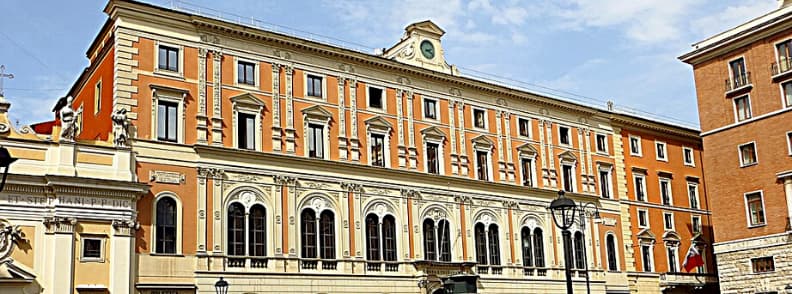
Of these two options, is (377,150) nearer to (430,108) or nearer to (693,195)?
(430,108)

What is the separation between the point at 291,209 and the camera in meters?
37.2

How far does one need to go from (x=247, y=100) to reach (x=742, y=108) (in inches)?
988

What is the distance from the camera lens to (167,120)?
35.1 meters

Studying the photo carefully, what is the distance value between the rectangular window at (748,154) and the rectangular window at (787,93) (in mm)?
2665

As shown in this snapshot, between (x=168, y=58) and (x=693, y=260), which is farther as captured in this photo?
(x=693, y=260)

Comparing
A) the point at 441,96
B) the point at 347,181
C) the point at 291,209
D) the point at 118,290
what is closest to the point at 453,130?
the point at 441,96

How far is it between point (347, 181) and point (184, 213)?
309 inches

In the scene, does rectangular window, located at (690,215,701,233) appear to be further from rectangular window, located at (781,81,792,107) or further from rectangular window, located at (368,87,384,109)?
rectangular window, located at (368,87,384,109)

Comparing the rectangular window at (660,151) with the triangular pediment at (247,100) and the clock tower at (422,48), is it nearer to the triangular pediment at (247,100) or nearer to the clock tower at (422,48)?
the clock tower at (422,48)

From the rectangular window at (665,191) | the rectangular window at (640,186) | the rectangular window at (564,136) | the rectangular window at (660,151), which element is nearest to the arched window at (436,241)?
the rectangular window at (564,136)

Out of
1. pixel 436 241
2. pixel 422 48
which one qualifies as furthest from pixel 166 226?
pixel 422 48

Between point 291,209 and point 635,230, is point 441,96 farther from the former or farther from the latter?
point 635,230

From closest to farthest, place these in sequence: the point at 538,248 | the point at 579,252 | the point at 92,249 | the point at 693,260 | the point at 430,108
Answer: the point at 92,249
the point at 430,108
the point at 538,248
the point at 579,252
the point at 693,260

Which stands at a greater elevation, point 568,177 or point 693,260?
point 568,177
